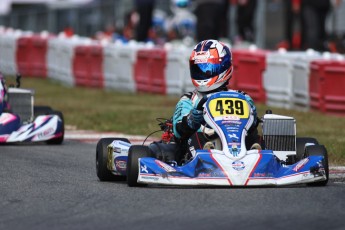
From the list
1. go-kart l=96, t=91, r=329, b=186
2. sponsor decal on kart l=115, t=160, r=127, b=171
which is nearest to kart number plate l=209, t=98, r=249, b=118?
go-kart l=96, t=91, r=329, b=186

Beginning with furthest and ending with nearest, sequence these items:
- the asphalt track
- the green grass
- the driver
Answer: the green grass < the driver < the asphalt track

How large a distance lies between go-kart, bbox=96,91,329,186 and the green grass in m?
2.53

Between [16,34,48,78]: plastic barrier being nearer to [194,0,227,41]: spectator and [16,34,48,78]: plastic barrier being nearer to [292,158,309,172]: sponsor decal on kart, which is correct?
[194,0,227,41]: spectator

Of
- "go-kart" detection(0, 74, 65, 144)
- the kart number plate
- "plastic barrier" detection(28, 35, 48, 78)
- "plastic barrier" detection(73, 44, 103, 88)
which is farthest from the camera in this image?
"plastic barrier" detection(28, 35, 48, 78)

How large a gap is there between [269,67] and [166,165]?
415 inches

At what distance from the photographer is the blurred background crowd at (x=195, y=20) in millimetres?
23558

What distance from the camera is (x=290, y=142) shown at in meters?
10.3

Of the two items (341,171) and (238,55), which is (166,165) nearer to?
(341,171)

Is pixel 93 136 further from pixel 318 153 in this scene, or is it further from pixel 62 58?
pixel 62 58

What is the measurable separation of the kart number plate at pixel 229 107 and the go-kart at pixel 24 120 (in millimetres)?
4726

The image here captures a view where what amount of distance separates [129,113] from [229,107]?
9.18m

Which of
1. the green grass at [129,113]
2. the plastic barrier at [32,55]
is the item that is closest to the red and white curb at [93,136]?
the green grass at [129,113]

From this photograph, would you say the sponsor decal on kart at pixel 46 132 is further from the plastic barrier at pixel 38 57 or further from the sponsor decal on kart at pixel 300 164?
the plastic barrier at pixel 38 57

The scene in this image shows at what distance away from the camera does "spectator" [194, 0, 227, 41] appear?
2398 centimetres
